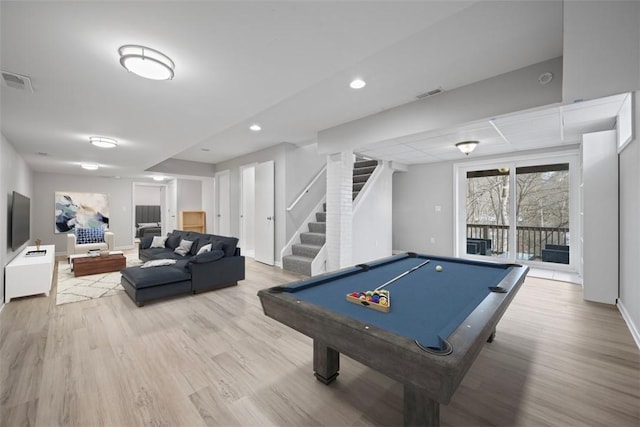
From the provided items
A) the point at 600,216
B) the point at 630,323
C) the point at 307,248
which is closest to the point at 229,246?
the point at 307,248

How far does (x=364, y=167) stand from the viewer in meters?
6.45

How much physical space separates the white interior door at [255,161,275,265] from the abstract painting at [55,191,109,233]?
5505 mm

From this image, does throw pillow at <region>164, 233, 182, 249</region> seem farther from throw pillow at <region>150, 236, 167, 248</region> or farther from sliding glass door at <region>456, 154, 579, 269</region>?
sliding glass door at <region>456, 154, 579, 269</region>

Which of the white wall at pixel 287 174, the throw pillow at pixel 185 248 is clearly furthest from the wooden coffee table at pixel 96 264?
the white wall at pixel 287 174

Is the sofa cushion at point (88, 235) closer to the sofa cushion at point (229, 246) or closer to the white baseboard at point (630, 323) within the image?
the sofa cushion at point (229, 246)

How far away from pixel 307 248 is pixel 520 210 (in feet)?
14.5

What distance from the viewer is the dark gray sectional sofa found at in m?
3.36

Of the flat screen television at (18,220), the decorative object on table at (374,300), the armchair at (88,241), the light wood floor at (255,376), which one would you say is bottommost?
the light wood floor at (255,376)

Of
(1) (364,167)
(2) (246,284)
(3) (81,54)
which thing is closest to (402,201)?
(1) (364,167)

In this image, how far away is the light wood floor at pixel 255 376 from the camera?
5.15 feet

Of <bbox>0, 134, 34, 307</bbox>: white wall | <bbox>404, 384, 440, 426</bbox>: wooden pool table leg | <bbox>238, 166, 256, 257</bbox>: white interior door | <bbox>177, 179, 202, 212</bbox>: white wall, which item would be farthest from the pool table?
<bbox>177, 179, 202, 212</bbox>: white wall

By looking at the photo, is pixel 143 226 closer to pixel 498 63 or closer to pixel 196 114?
pixel 196 114

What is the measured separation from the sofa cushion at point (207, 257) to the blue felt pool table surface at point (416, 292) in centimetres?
243

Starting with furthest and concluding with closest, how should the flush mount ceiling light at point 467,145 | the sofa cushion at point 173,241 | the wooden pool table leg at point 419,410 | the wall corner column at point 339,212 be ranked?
the sofa cushion at point 173,241 → the wall corner column at point 339,212 → the flush mount ceiling light at point 467,145 → the wooden pool table leg at point 419,410
